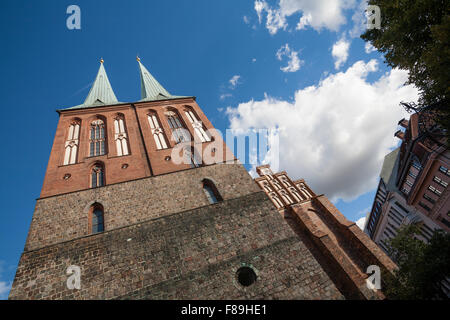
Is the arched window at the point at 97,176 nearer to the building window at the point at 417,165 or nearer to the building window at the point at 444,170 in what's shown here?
the building window at the point at 444,170

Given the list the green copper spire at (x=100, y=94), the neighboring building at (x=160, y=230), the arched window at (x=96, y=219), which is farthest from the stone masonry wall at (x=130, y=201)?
the green copper spire at (x=100, y=94)

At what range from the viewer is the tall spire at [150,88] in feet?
55.5

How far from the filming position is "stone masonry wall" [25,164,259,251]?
26.2ft

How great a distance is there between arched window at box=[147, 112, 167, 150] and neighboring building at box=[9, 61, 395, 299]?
3.6 inches

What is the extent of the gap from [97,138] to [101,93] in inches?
254

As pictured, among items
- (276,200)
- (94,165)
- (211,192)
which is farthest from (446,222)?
(94,165)

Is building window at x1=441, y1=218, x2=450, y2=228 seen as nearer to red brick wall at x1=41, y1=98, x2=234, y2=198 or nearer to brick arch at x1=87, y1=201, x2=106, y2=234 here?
red brick wall at x1=41, y1=98, x2=234, y2=198

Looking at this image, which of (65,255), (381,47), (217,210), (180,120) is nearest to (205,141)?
(180,120)

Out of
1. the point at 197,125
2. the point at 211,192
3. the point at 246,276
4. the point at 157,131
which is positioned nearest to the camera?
the point at 246,276

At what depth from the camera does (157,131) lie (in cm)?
1310

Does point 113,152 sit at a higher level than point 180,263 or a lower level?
higher

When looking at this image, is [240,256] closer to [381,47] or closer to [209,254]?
[209,254]

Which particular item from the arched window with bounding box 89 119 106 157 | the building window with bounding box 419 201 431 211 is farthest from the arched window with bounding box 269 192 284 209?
the building window with bounding box 419 201 431 211

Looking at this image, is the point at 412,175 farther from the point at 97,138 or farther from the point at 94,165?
the point at 97,138
